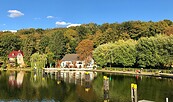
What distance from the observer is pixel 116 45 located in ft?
246

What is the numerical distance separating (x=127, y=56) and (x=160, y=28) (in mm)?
22866

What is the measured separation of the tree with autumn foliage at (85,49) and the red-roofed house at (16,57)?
22.1 m

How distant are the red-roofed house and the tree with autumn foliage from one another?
22.1m

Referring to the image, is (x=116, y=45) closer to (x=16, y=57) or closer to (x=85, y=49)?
(x=85, y=49)

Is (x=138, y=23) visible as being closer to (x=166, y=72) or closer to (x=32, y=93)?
(x=166, y=72)

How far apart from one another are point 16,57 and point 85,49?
1061 inches

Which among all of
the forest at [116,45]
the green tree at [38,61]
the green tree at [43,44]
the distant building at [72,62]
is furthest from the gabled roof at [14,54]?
the distant building at [72,62]

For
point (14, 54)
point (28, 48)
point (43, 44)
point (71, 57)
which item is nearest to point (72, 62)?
point (71, 57)

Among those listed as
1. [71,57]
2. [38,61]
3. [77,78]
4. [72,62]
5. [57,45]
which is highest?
[57,45]

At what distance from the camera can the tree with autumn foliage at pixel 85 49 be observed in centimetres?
8412

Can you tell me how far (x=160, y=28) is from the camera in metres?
85.8

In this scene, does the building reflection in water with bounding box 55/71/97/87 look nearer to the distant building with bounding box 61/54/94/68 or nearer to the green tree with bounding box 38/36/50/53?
the distant building with bounding box 61/54/94/68

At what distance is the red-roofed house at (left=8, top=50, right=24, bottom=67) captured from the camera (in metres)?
92.8

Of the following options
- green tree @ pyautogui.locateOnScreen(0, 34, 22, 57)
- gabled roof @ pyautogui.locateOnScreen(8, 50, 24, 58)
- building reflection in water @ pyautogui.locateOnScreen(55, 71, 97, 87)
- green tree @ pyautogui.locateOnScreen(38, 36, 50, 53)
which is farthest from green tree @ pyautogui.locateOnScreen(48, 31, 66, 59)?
building reflection in water @ pyautogui.locateOnScreen(55, 71, 97, 87)
